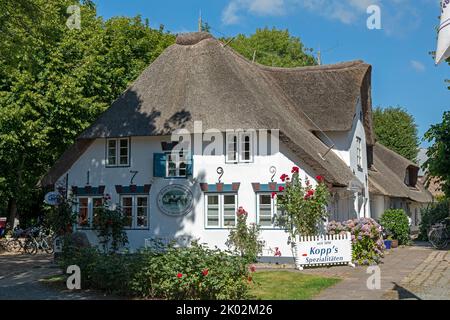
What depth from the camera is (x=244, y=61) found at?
93.6 ft

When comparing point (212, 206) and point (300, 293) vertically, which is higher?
point (212, 206)

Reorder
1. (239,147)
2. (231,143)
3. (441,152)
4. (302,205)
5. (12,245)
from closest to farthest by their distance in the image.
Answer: (302,205) → (239,147) → (231,143) → (441,152) → (12,245)

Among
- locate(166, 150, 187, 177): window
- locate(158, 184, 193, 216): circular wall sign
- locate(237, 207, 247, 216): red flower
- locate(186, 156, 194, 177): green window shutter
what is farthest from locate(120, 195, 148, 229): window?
locate(237, 207, 247, 216): red flower

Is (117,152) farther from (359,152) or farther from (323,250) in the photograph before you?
(359,152)

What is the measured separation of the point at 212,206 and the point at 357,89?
9311mm

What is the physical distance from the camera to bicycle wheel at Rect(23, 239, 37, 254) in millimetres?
27109

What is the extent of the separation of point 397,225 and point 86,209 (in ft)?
49.7

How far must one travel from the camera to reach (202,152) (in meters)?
22.6

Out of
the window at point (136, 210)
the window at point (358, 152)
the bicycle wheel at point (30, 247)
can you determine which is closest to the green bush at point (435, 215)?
the window at point (358, 152)

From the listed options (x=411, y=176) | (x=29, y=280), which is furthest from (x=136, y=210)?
(x=411, y=176)

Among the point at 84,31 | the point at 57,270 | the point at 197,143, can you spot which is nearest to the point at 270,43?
the point at 84,31

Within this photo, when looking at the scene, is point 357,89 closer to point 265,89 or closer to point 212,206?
point 265,89

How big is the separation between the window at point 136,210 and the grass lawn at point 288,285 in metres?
6.68

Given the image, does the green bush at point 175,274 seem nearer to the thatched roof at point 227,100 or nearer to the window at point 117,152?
the thatched roof at point 227,100
